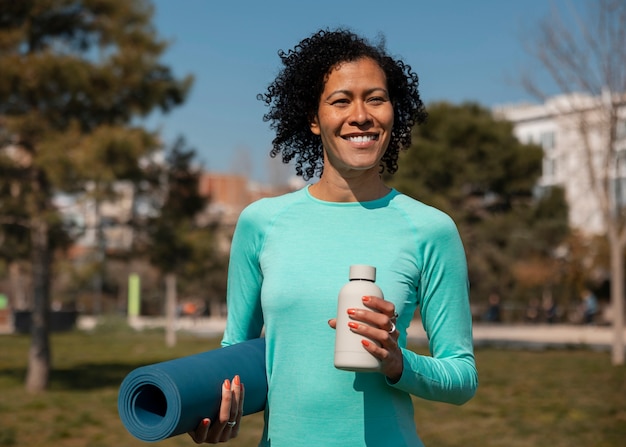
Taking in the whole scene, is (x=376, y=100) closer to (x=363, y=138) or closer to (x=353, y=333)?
(x=363, y=138)

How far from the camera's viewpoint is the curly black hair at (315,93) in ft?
8.32

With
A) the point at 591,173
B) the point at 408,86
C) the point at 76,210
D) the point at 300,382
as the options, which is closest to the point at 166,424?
the point at 300,382

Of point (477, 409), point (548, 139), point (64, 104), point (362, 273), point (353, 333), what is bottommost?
point (477, 409)

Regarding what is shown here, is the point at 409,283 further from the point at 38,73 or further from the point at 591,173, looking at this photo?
the point at 591,173

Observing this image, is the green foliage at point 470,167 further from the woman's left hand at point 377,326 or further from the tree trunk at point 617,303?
the woman's left hand at point 377,326

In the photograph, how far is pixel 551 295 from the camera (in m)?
49.9

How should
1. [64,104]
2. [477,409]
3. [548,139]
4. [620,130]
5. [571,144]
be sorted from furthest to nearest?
[548,139], [571,144], [620,130], [64,104], [477,409]

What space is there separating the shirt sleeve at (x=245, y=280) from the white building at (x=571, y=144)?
62.1ft

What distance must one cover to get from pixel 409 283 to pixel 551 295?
162 feet

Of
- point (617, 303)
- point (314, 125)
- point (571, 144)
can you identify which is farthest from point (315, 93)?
point (571, 144)

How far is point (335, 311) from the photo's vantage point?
223 centimetres

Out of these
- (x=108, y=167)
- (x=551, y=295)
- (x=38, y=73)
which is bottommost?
(x=551, y=295)

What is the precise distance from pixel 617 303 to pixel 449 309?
19.3 meters

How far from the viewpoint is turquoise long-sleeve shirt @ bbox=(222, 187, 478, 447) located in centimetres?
224
